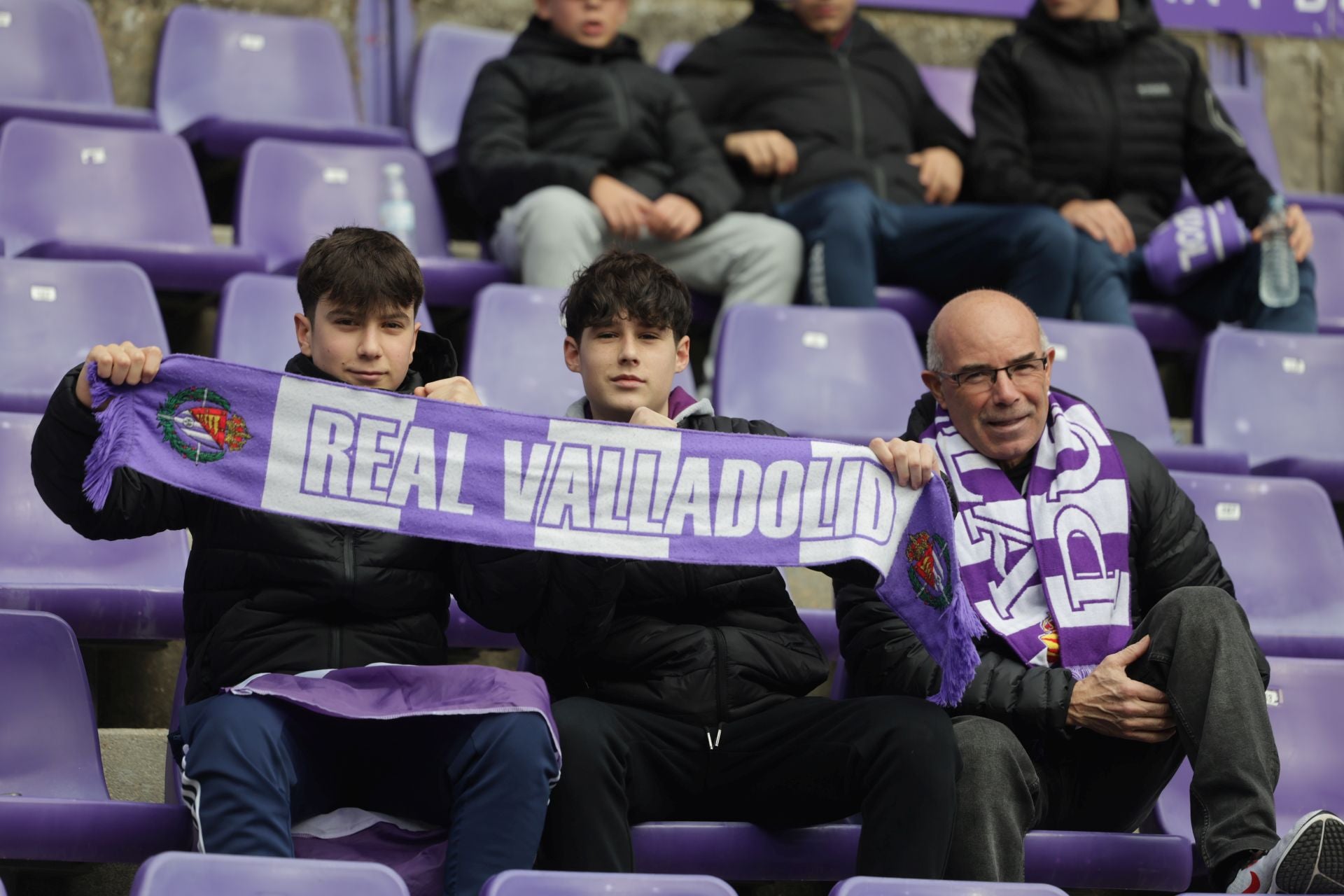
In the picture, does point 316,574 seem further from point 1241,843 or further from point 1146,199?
point 1146,199

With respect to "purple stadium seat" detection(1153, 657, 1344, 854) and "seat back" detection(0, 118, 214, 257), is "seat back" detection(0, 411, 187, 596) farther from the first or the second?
"purple stadium seat" detection(1153, 657, 1344, 854)

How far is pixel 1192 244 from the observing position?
194 inches

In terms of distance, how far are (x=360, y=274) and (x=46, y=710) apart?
846 mm

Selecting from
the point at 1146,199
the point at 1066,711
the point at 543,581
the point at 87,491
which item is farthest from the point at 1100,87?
the point at 87,491

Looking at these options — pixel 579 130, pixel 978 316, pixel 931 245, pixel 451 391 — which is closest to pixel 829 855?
pixel 451 391

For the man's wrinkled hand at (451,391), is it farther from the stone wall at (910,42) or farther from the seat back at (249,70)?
the stone wall at (910,42)

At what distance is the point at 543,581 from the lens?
2617mm

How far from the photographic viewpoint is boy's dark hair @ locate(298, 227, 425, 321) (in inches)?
105

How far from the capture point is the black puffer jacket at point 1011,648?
281 centimetres

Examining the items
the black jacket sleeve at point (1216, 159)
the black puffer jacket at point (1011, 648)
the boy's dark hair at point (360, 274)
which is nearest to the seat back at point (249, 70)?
the black jacket sleeve at point (1216, 159)

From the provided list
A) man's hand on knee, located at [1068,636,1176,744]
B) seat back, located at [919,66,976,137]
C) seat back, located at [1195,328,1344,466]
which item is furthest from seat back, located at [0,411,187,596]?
seat back, located at [919,66,976,137]

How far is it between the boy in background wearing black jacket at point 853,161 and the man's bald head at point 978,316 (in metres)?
1.46

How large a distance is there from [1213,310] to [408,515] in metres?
3.08

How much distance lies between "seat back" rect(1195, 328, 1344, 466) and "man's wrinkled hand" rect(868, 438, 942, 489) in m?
1.91
